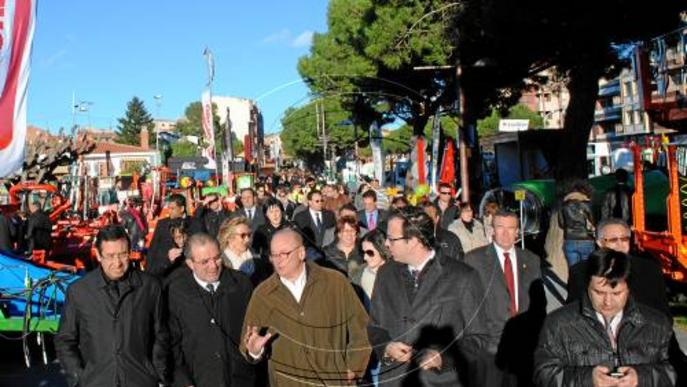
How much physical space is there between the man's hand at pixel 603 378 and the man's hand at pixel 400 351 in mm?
1010

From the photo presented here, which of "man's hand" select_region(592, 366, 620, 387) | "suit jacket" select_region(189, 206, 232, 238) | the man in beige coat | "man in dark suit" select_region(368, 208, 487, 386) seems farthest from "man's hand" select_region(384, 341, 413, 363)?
"suit jacket" select_region(189, 206, 232, 238)

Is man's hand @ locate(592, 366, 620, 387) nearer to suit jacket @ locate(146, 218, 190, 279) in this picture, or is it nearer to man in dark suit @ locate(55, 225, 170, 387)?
man in dark suit @ locate(55, 225, 170, 387)

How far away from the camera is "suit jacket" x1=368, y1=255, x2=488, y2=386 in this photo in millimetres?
4457

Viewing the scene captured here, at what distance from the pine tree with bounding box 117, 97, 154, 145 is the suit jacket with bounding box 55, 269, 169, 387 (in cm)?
13133

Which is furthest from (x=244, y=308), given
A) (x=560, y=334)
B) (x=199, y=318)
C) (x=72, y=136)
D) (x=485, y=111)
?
(x=485, y=111)

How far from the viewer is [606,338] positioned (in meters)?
3.64

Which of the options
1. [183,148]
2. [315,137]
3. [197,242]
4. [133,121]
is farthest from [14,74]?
[133,121]

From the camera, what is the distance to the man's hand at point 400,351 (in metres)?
4.24

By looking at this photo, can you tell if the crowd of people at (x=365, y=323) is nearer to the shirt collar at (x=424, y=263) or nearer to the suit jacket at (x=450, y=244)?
the shirt collar at (x=424, y=263)

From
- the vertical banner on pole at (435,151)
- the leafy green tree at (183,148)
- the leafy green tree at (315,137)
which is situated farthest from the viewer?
the leafy green tree at (183,148)

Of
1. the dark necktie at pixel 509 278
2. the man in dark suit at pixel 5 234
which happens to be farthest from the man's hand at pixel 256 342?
the man in dark suit at pixel 5 234

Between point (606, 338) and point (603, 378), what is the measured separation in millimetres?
190

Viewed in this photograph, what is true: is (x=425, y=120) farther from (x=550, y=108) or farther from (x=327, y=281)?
(x=550, y=108)

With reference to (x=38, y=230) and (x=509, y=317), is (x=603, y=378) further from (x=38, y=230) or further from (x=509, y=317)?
(x=38, y=230)
